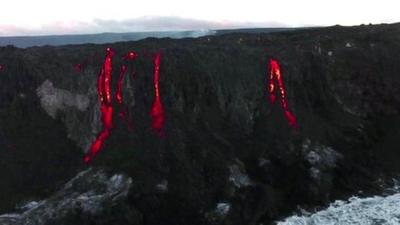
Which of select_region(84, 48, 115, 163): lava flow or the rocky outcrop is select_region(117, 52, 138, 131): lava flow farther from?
the rocky outcrop

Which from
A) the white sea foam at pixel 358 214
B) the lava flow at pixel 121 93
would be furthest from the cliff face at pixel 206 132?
the white sea foam at pixel 358 214

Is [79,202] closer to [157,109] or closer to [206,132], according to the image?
[157,109]

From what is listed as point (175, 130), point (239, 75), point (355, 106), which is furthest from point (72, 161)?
point (355, 106)

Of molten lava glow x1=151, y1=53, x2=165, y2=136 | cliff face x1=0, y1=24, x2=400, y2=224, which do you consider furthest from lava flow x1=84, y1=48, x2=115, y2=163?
molten lava glow x1=151, y1=53, x2=165, y2=136

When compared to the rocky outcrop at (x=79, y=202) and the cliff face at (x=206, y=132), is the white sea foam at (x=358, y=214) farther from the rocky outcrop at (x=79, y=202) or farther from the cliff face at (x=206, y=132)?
the rocky outcrop at (x=79, y=202)

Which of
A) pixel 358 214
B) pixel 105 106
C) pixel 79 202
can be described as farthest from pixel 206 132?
pixel 358 214
